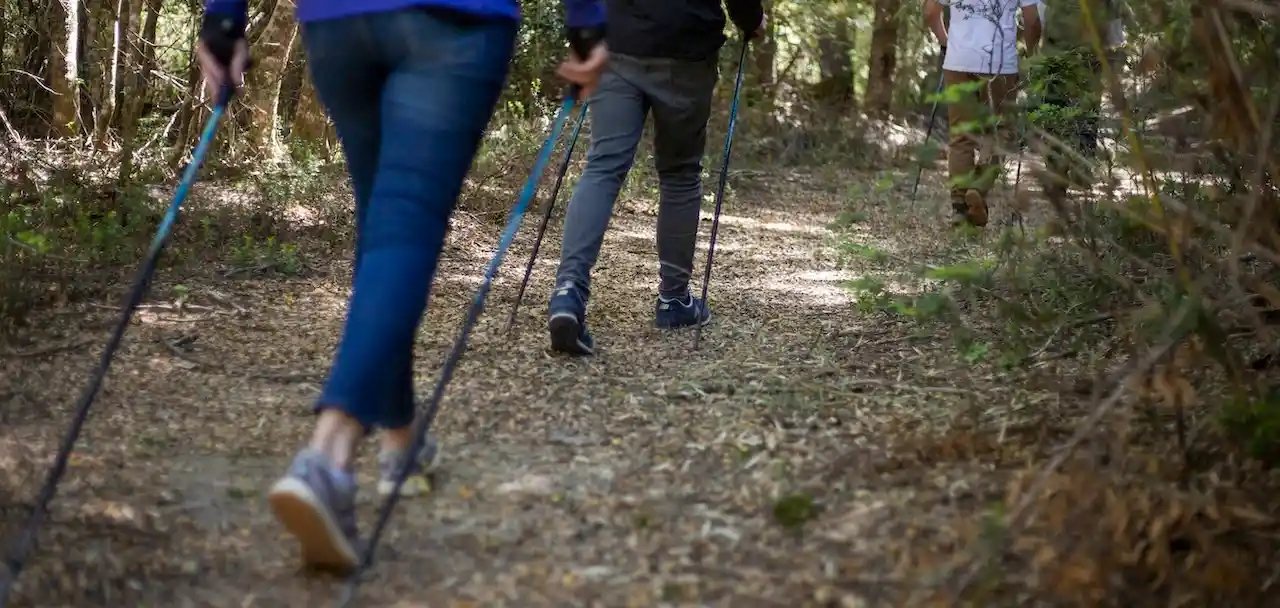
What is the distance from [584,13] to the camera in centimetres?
257

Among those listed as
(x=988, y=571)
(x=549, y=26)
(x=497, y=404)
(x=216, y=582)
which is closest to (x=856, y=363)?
(x=497, y=404)

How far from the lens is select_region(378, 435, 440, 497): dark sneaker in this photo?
93.4 inches

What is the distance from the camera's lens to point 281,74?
6273 mm

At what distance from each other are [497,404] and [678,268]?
44.3 inches

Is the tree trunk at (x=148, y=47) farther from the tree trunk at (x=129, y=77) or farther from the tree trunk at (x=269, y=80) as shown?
the tree trunk at (x=269, y=80)

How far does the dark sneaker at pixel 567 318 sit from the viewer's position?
360cm

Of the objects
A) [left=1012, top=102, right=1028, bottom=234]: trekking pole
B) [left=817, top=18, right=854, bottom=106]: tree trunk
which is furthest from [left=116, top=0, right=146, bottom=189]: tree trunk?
[left=817, top=18, right=854, bottom=106]: tree trunk

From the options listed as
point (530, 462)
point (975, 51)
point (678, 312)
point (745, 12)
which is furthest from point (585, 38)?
point (975, 51)

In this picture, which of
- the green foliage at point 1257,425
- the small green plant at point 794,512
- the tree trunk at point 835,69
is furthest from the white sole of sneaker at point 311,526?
the tree trunk at point 835,69

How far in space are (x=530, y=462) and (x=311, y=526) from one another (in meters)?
0.87

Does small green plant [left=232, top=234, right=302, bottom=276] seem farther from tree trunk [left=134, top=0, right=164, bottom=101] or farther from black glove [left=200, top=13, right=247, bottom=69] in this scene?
black glove [left=200, top=13, right=247, bottom=69]

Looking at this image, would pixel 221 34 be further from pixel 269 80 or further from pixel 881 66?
pixel 881 66

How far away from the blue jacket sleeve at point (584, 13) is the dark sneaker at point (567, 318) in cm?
119

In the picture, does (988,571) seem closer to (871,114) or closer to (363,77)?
(363,77)
